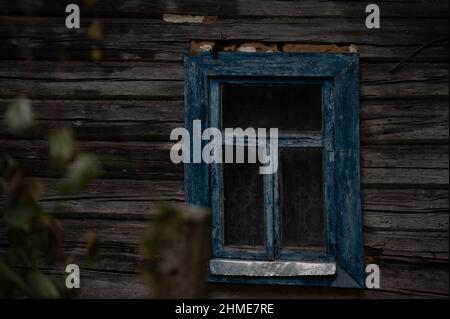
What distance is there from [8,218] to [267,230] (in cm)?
185

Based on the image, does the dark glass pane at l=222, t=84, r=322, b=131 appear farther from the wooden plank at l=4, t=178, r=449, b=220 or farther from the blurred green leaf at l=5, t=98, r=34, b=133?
the blurred green leaf at l=5, t=98, r=34, b=133

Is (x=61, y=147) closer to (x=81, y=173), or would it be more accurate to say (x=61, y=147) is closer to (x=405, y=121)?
(x=81, y=173)

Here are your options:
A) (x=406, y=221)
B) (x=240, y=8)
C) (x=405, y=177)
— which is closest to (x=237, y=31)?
(x=240, y=8)

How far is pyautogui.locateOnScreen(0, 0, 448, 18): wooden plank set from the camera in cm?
299

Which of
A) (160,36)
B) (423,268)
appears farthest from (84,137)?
(423,268)

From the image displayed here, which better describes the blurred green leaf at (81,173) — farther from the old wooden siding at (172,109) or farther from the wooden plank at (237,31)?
the wooden plank at (237,31)

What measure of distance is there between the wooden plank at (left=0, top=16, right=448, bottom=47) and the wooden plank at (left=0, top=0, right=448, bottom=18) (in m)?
0.03

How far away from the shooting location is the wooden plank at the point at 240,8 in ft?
9.82

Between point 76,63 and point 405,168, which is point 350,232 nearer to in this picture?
point 405,168

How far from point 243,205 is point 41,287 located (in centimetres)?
182

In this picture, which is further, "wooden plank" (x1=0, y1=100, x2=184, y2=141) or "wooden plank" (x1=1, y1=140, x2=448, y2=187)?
"wooden plank" (x1=0, y1=100, x2=184, y2=141)

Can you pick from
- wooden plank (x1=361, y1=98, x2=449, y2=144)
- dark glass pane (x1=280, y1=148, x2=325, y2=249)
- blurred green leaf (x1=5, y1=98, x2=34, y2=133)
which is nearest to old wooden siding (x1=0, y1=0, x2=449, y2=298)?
wooden plank (x1=361, y1=98, x2=449, y2=144)

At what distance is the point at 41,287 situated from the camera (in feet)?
4.59
